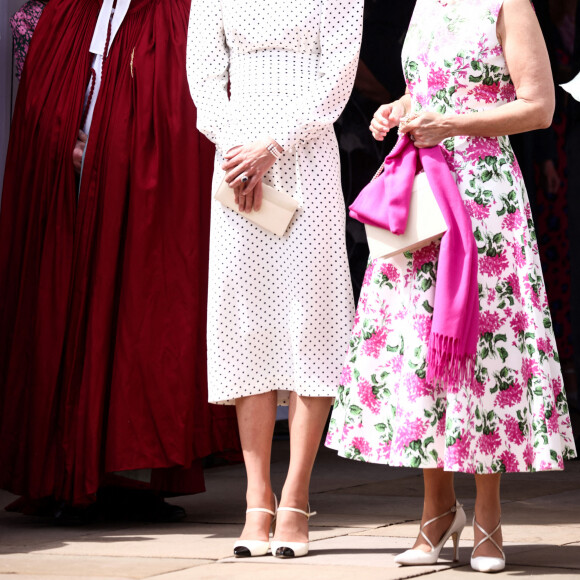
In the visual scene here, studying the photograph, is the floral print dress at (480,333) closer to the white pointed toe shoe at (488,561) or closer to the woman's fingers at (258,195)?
the white pointed toe shoe at (488,561)

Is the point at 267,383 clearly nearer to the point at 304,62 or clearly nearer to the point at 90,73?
the point at 304,62

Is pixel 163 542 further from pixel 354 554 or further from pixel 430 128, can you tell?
pixel 430 128

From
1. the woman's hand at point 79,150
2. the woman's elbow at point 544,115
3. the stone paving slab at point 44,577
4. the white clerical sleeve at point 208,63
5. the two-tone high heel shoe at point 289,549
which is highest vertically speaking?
the white clerical sleeve at point 208,63

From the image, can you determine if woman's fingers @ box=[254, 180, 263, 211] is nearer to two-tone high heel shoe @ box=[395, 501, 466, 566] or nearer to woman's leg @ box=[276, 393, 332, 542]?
woman's leg @ box=[276, 393, 332, 542]

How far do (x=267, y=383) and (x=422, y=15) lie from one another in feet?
3.51

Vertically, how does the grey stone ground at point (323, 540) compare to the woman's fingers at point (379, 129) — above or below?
below

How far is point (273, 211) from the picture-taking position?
336 cm

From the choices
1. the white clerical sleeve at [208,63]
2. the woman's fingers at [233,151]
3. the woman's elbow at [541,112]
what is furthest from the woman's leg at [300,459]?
the woman's elbow at [541,112]

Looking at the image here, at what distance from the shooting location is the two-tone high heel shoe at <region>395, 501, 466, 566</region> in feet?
9.87

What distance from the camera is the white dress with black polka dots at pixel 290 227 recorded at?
3381mm

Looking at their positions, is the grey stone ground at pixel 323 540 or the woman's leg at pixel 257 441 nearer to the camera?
the grey stone ground at pixel 323 540

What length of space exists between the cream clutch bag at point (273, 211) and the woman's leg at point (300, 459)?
0.48m

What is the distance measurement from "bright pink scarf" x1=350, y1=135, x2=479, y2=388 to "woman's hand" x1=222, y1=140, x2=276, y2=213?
0.45 metres

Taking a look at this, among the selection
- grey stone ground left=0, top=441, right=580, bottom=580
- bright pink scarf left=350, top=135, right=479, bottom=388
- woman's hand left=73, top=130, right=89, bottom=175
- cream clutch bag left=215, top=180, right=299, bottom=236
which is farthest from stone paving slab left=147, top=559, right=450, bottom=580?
woman's hand left=73, top=130, right=89, bottom=175
